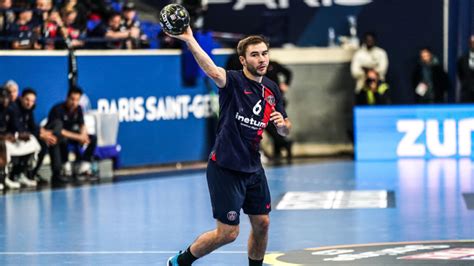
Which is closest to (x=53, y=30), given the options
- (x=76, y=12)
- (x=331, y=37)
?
(x=76, y=12)

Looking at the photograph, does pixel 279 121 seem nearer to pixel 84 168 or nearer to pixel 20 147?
pixel 20 147

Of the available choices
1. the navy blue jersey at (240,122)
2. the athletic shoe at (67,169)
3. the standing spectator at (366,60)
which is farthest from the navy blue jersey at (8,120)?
the navy blue jersey at (240,122)

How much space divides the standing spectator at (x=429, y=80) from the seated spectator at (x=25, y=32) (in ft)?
29.5

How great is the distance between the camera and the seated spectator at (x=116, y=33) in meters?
23.5

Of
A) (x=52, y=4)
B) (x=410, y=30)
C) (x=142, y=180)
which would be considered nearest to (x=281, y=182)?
(x=142, y=180)

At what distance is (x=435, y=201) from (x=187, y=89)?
29.1ft

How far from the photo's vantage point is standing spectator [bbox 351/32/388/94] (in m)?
26.3

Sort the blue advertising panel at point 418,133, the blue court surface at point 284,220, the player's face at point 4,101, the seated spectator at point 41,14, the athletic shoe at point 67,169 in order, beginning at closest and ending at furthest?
the blue court surface at point 284,220 → the player's face at point 4,101 → the athletic shoe at point 67,169 → the seated spectator at point 41,14 → the blue advertising panel at point 418,133

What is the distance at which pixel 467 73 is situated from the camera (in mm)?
26234

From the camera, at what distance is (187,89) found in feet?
80.6

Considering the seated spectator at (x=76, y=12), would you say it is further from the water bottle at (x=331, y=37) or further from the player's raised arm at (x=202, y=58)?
the player's raised arm at (x=202, y=58)

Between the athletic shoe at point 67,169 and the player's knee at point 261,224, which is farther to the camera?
the athletic shoe at point 67,169

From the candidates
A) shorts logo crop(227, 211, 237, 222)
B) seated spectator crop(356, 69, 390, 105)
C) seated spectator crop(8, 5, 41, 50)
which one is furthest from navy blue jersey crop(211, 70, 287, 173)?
seated spectator crop(356, 69, 390, 105)

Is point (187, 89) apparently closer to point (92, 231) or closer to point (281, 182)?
point (281, 182)
